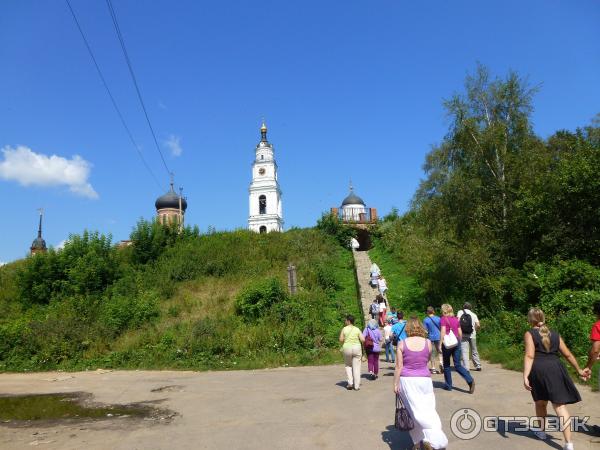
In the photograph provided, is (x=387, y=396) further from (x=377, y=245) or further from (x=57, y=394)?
(x=377, y=245)

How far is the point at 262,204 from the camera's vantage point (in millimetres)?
60531

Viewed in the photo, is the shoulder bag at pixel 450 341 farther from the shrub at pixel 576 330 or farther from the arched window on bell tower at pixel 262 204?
the arched window on bell tower at pixel 262 204

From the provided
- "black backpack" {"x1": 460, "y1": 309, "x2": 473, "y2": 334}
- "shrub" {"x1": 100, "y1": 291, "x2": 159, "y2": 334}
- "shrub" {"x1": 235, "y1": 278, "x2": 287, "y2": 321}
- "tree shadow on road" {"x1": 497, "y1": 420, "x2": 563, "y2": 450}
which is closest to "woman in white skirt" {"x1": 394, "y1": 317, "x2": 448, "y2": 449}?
"tree shadow on road" {"x1": 497, "y1": 420, "x2": 563, "y2": 450}

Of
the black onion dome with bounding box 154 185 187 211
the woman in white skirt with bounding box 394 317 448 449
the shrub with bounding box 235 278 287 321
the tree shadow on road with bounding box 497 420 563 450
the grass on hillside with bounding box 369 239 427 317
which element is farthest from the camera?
the black onion dome with bounding box 154 185 187 211

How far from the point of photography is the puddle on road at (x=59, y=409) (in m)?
8.36

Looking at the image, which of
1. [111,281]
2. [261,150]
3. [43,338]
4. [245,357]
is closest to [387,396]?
[245,357]

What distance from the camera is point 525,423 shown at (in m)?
6.32

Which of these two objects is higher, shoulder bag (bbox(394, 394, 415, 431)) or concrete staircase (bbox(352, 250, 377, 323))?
concrete staircase (bbox(352, 250, 377, 323))

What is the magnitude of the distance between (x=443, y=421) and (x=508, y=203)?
50.5 ft

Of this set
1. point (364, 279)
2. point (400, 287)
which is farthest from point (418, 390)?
point (364, 279)

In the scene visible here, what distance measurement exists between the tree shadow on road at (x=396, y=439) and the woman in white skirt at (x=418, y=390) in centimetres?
39

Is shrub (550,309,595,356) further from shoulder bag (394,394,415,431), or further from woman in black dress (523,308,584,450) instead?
shoulder bag (394,394,415,431)

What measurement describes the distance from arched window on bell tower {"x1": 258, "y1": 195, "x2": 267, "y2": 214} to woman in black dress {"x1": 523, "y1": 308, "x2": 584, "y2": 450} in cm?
5527

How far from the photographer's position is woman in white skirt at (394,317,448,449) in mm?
4934
